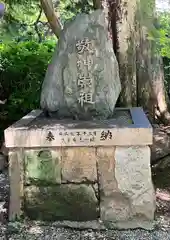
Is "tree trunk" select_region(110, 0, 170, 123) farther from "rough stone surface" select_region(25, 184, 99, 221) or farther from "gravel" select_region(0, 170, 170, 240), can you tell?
"gravel" select_region(0, 170, 170, 240)

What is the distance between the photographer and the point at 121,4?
425cm

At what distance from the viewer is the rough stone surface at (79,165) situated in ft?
9.89

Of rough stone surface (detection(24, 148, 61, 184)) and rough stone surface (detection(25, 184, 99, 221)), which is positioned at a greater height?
rough stone surface (detection(24, 148, 61, 184))

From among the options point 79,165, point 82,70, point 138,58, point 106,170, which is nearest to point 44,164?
point 79,165

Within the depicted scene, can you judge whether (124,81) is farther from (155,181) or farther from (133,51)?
(155,181)

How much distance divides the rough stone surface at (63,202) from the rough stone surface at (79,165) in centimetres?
7

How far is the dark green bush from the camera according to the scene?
5719mm

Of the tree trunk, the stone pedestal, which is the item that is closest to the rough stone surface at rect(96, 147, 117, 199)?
the stone pedestal

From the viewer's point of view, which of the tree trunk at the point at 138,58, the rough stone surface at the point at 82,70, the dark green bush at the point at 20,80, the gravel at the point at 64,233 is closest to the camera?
the gravel at the point at 64,233

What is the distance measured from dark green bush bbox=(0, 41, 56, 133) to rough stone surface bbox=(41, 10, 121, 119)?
231 cm

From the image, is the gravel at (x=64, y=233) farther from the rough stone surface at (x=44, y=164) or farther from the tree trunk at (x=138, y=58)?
the tree trunk at (x=138, y=58)

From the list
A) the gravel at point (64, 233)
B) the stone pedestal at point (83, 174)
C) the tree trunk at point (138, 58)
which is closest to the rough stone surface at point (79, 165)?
the stone pedestal at point (83, 174)

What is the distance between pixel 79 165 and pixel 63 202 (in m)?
0.35

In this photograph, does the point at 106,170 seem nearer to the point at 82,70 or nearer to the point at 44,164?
the point at 44,164
